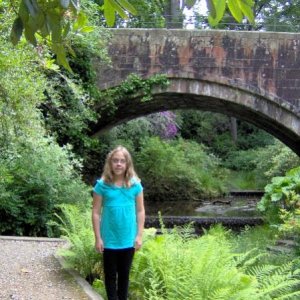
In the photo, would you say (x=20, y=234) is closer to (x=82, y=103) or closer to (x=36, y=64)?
(x=36, y=64)

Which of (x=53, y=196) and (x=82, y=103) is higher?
(x=82, y=103)

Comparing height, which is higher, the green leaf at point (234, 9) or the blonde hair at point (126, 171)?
the green leaf at point (234, 9)

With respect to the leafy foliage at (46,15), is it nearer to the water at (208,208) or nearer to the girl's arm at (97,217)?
the girl's arm at (97,217)

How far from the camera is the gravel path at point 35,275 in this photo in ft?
14.6

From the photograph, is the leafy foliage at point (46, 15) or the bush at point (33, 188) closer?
the leafy foliage at point (46, 15)

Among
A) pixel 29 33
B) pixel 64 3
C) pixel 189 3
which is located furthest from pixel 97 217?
pixel 64 3

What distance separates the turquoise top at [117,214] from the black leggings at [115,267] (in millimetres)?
55

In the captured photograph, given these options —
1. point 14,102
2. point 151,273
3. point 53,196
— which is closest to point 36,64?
point 14,102

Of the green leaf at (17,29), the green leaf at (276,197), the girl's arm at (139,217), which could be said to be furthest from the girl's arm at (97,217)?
the green leaf at (276,197)

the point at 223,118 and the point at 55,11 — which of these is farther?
the point at 223,118

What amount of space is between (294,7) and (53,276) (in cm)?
2566

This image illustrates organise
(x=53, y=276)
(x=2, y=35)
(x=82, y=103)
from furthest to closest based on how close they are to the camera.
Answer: (x=82, y=103) → (x=2, y=35) → (x=53, y=276)

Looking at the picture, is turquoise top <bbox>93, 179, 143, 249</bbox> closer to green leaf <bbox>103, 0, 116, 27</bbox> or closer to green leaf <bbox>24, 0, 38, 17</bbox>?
green leaf <bbox>103, 0, 116, 27</bbox>

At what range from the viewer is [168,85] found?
12219mm
